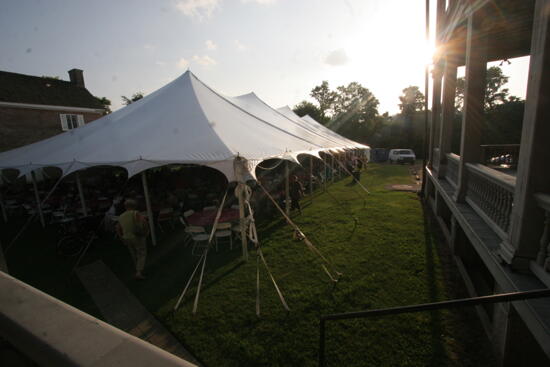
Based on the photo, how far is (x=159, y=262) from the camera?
19.6ft

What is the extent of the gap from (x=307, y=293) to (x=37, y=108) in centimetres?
2484

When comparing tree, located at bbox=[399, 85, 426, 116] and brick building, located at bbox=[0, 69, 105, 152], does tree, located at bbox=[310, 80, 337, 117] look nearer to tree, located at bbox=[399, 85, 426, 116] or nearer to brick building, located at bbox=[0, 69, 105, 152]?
tree, located at bbox=[399, 85, 426, 116]

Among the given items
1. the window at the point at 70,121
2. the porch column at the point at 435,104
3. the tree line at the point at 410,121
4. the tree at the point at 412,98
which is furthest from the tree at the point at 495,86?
the window at the point at 70,121

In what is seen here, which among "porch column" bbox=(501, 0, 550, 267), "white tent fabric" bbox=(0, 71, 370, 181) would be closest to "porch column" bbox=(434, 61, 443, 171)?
"white tent fabric" bbox=(0, 71, 370, 181)

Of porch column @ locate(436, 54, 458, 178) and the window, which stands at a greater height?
the window

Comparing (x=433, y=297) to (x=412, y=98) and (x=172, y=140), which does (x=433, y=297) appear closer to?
(x=172, y=140)

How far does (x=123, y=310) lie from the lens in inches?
169

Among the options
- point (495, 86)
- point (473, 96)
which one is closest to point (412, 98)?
point (495, 86)

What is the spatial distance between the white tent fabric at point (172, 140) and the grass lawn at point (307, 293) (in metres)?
2.28

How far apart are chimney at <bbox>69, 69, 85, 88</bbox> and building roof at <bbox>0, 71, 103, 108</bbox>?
3.45 feet

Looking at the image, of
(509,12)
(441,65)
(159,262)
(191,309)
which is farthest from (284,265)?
(441,65)

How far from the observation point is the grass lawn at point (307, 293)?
129 inches

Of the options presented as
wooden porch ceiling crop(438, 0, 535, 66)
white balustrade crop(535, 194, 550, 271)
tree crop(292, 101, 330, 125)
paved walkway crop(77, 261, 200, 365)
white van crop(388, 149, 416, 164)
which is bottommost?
paved walkway crop(77, 261, 200, 365)

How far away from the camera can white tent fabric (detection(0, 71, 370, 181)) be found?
5.66 metres
